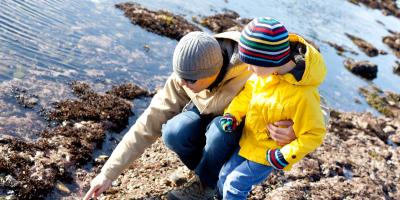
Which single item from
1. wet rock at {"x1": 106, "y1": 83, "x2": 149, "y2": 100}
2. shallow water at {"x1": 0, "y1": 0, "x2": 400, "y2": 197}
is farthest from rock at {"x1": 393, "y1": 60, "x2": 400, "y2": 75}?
wet rock at {"x1": 106, "y1": 83, "x2": 149, "y2": 100}

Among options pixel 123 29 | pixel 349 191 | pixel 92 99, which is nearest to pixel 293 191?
pixel 349 191

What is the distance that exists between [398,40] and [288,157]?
26.7 meters

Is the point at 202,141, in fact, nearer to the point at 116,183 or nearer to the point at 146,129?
the point at 146,129

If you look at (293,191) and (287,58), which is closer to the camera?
(287,58)

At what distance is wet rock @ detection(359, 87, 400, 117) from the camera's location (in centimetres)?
1622

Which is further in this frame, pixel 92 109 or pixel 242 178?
pixel 92 109

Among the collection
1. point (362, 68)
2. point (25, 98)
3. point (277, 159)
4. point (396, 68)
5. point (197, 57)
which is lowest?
point (396, 68)

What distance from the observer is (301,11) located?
28.3m

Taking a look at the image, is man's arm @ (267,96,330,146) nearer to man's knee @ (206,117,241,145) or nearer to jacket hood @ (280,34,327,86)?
jacket hood @ (280,34,327,86)

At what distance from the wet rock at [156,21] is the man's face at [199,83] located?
10.3 metres

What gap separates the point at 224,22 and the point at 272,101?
15.0 meters

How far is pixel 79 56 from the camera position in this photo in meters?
10.8

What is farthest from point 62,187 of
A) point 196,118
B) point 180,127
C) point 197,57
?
point 197,57

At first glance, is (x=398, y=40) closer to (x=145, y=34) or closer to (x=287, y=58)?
(x=145, y=34)
